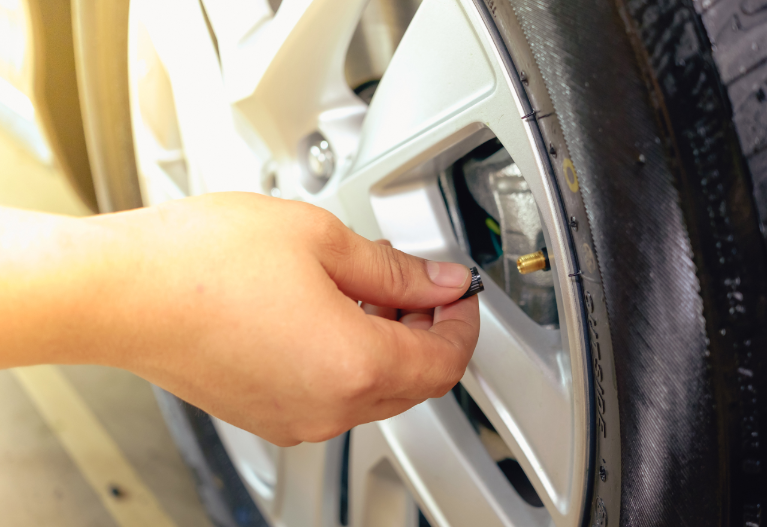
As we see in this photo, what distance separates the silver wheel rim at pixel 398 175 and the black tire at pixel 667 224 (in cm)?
4

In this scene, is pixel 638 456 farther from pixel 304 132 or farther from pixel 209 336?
pixel 304 132

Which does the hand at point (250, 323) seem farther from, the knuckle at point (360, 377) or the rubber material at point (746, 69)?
the rubber material at point (746, 69)

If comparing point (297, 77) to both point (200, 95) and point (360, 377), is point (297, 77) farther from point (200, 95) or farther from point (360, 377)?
point (360, 377)

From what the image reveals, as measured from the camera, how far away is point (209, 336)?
37 cm

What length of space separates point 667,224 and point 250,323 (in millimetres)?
284

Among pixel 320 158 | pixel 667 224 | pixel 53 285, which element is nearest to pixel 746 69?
pixel 667 224

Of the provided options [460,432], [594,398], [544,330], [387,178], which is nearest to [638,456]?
[594,398]

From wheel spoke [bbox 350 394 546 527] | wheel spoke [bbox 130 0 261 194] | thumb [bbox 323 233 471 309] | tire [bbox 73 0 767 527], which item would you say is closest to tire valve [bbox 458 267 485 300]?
thumb [bbox 323 233 471 309]

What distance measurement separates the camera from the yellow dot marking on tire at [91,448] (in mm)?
1245

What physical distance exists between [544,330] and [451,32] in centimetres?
31

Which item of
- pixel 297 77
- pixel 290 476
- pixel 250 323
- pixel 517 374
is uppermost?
pixel 297 77

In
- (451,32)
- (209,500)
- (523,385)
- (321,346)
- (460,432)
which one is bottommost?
(209,500)

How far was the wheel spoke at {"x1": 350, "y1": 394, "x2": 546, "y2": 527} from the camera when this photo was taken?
588 millimetres

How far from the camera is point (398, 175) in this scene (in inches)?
24.3
